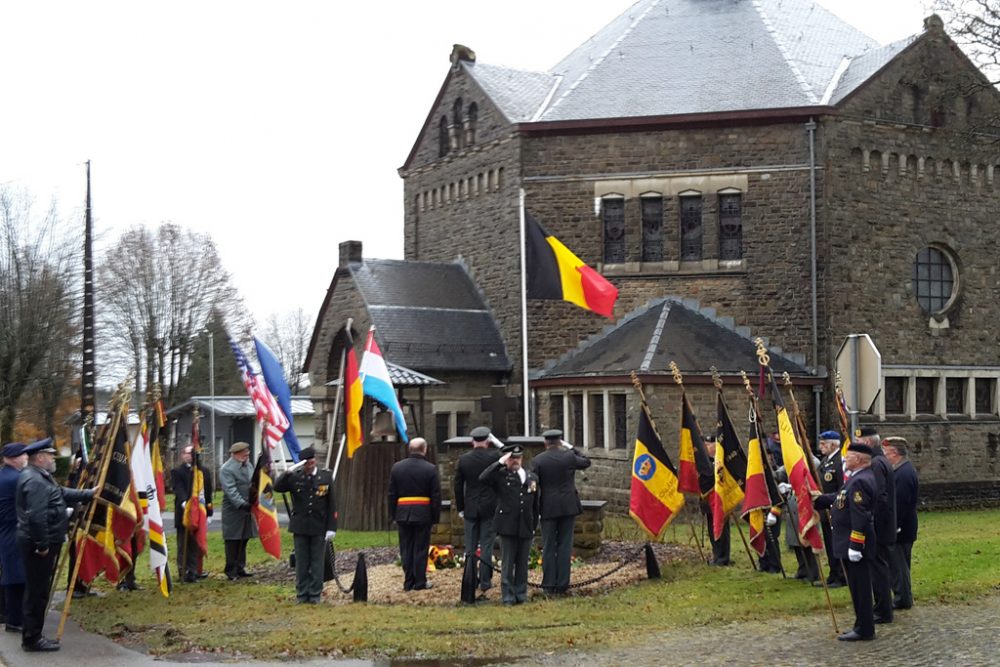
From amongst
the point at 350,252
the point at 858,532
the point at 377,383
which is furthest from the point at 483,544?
the point at 350,252

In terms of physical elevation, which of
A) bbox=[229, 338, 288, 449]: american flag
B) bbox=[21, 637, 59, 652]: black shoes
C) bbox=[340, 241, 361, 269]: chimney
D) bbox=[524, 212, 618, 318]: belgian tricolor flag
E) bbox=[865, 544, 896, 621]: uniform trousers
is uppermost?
bbox=[340, 241, 361, 269]: chimney

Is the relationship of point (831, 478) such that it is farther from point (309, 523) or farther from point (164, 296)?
point (164, 296)

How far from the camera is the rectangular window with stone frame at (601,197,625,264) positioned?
28891 millimetres

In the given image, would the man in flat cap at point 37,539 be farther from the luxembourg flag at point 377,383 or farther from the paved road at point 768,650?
the luxembourg flag at point 377,383

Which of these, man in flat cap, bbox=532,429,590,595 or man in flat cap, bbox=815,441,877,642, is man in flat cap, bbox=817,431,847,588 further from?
man in flat cap, bbox=532,429,590,595

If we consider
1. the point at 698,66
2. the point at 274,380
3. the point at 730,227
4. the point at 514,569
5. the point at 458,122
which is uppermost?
the point at 698,66

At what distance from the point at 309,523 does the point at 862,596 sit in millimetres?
6104

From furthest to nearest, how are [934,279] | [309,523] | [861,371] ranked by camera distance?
[934,279]
[861,371]
[309,523]

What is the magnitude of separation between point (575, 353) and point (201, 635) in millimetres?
17758

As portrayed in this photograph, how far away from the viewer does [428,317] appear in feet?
97.7

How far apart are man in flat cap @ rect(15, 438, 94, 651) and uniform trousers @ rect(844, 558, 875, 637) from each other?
7.15m

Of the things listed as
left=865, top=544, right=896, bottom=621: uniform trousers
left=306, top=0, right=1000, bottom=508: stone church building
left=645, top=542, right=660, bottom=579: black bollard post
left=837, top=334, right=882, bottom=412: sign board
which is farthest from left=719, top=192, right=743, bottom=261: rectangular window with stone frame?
left=865, top=544, right=896, bottom=621: uniform trousers

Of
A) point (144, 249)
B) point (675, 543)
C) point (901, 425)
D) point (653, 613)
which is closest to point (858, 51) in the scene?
point (901, 425)

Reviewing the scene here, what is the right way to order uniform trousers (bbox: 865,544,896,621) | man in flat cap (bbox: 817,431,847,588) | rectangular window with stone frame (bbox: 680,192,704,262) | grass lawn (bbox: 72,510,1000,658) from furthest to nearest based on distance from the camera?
rectangular window with stone frame (bbox: 680,192,704,262), man in flat cap (bbox: 817,431,847,588), uniform trousers (bbox: 865,544,896,621), grass lawn (bbox: 72,510,1000,658)
